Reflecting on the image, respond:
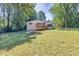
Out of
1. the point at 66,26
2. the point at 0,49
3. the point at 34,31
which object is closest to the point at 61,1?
the point at 66,26

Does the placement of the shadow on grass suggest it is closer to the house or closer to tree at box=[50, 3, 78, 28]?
the house

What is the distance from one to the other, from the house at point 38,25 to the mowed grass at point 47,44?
4cm

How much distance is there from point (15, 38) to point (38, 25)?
0.65 ft

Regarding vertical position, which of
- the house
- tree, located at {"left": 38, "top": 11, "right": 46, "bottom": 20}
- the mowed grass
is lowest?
the mowed grass

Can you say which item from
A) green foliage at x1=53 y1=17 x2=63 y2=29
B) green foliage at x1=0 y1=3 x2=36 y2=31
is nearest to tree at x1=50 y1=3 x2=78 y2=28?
green foliage at x1=53 y1=17 x2=63 y2=29

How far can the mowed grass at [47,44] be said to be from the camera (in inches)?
65.1

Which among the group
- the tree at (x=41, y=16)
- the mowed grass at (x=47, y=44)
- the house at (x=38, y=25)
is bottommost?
the mowed grass at (x=47, y=44)

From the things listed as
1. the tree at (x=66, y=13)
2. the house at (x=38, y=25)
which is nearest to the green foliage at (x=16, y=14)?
the house at (x=38, y=25)

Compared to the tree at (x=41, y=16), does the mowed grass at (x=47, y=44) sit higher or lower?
lower

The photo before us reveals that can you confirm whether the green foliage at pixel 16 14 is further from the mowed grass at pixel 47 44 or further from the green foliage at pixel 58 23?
the green foliage at pixel 58 23

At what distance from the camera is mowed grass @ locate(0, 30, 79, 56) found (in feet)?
5.42

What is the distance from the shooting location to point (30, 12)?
1688mm

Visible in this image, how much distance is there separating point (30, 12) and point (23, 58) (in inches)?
13.5

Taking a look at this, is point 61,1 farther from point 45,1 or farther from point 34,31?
point 34,31
